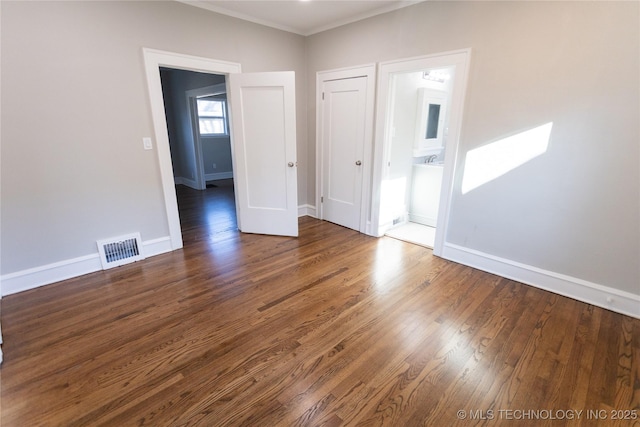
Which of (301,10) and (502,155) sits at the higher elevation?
(301,10)

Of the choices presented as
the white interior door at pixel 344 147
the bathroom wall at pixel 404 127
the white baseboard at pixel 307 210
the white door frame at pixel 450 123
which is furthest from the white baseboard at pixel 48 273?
the bathroom wall at pixel 404 127

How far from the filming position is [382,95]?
3359 mm

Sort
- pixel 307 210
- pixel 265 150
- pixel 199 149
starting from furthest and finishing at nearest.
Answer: pixel 199 149
pixel 307 210
pixel 265 150

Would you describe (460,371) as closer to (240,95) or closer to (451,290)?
(451,290)

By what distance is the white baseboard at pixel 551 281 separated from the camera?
7.40ft

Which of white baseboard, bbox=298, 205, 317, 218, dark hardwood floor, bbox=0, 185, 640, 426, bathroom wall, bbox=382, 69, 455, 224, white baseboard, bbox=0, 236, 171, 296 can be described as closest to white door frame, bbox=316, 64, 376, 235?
bathroom wall, bbox=382, 69, 455, 224

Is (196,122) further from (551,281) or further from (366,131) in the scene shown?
(551,281)

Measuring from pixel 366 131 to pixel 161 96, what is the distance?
2.29 meters

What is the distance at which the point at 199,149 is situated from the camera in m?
6.23

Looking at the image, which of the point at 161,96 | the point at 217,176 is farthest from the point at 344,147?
the point at 217,176

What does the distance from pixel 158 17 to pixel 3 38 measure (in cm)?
118

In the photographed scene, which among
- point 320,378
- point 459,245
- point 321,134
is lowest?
point 320,378

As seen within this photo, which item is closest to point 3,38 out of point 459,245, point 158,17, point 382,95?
point 158,17

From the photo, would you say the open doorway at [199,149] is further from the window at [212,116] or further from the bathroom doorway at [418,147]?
the bathroom doorway at [418,147]
